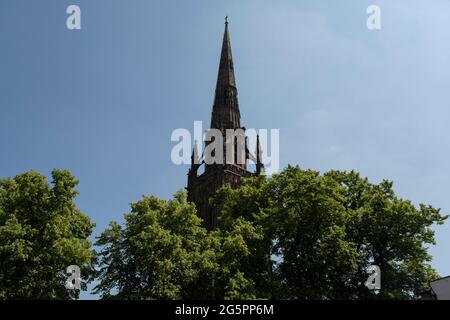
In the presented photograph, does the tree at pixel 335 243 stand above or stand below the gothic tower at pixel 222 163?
below

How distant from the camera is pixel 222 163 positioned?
72.7 meters

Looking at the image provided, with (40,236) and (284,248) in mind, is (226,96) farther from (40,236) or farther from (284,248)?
(40,236)

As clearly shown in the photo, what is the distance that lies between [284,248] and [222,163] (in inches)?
1553

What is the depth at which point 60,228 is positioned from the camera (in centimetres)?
2925

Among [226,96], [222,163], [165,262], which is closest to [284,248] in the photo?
[165,262]

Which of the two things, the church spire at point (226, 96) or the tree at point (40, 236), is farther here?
the church spire at point (226, 96)

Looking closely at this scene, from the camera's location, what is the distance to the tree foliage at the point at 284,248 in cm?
2959

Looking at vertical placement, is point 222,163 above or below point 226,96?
below

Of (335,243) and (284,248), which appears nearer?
(335,243)

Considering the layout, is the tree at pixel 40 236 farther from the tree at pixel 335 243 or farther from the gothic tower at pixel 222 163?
the gothic tower at pixel 222 163

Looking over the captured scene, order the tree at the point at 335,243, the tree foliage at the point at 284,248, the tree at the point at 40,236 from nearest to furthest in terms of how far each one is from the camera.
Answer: the tree at the point at 40,236, the tree foliage at the point at 284,248, the tree at the point at 335,243

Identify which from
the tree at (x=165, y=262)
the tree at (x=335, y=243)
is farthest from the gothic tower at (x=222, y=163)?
the tree at (x=165, y=262)

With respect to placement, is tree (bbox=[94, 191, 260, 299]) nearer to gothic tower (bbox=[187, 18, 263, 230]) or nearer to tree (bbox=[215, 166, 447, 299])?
tree (bbox=[215, 166, 447, 299])
